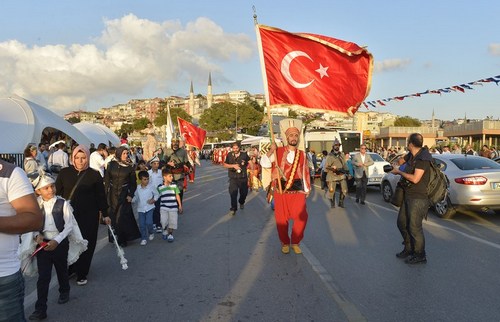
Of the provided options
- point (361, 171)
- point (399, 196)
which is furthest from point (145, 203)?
point (361, 171)

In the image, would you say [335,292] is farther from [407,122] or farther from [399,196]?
[407,122]

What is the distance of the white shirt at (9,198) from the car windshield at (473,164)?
9.71m

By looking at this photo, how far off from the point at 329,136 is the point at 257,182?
889 cm

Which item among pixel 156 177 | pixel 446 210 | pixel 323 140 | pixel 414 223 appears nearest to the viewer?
pixel 414 223

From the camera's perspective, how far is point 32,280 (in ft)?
18.3

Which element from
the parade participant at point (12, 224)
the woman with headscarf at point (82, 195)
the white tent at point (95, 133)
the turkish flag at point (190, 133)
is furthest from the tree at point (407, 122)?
the parade participant at point (12, 224)

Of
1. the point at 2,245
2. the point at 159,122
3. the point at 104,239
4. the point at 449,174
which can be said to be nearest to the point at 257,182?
the point at 449,174

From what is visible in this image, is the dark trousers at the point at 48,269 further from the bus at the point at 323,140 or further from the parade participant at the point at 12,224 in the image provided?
the bus at the point at 323,140

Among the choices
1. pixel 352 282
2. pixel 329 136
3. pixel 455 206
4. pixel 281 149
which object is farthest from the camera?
pixel 329 136

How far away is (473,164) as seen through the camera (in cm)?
Answer: 1002

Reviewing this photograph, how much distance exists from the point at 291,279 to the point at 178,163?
628 cm

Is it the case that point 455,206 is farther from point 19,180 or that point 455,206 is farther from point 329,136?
point 329,136

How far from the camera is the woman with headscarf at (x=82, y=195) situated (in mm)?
5375

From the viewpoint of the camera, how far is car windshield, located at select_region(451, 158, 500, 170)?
9.90m
